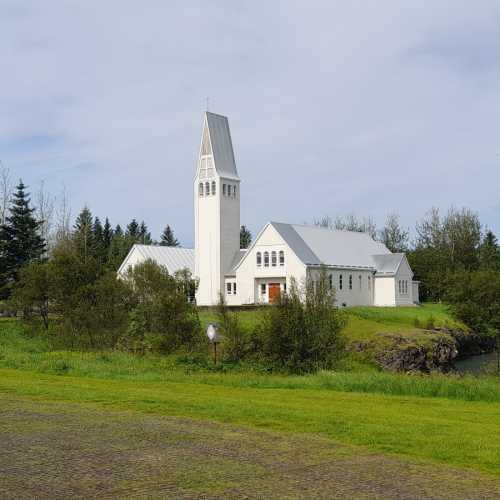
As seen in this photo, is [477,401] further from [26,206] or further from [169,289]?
[26,206]

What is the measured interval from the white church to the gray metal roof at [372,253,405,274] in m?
0.13

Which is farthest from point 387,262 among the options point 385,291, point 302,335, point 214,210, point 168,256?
point 302,335

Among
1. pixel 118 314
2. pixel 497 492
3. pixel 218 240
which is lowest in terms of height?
pixel 497 492

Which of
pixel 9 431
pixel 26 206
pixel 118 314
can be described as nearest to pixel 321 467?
pixel 9 431

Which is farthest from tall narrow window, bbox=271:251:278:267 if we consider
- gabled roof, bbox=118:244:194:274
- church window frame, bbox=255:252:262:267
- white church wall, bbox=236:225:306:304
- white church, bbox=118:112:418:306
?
gabled roof, bbox=118:244:194:274

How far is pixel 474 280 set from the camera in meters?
53.1

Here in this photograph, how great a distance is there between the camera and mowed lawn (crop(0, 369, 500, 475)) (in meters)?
10.0

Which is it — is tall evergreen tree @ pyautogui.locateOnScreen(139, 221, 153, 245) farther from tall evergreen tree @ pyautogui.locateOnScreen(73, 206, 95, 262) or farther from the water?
the water

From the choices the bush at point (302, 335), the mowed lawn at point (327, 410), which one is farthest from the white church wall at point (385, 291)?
the mowed lawn at point (327, 410)

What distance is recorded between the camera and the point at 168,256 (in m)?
66.7

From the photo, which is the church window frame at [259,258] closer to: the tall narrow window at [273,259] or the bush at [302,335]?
the tall narrow window at [273,259]

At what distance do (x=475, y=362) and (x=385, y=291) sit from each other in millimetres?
19270

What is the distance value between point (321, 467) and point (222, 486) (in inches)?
59.4

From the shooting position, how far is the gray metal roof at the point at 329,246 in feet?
187
